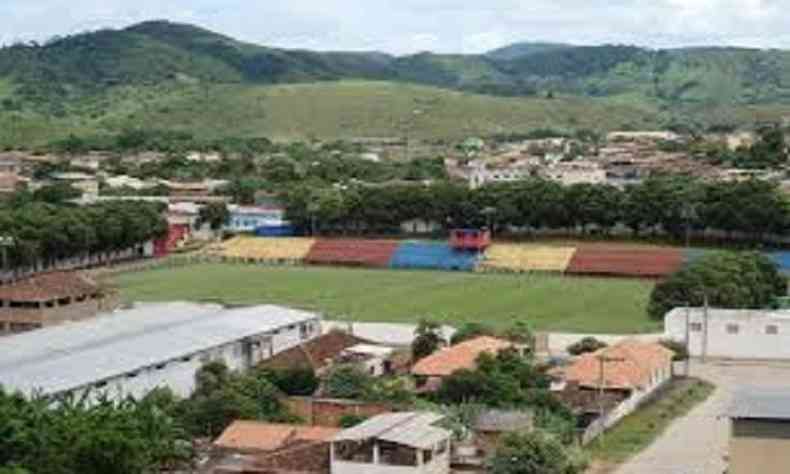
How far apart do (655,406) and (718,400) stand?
145cm

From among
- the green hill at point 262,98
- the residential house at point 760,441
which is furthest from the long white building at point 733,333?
the green hill at point 262,98

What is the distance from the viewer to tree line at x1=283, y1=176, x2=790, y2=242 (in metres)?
53.4

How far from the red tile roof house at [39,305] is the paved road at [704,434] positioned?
1570 centimetres

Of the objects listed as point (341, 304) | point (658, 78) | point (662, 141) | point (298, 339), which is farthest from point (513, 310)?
point (658, 78)

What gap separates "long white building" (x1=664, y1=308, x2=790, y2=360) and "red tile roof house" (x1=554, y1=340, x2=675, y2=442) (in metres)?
3.37

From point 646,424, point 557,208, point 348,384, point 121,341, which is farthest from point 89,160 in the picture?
point 646,424

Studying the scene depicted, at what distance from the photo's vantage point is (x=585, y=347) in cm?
3394

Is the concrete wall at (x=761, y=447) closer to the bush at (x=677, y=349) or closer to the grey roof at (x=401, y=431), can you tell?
the grey roof at (x=401, y=431)

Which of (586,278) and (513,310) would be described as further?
(586,278)

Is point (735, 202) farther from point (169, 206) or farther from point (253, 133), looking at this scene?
point (253, 133)

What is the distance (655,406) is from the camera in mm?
29812

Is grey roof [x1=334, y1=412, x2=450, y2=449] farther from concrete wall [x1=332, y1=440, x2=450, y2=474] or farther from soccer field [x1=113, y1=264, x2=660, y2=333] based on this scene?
soccer field [x1=113, y1=264, x2=660, y2=333]

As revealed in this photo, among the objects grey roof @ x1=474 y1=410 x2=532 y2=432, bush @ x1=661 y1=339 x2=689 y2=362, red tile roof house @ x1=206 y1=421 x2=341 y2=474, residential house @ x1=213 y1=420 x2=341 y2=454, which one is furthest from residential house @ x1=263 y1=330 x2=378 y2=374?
bush @ x1=661 y1=339 x2=689 y2=362

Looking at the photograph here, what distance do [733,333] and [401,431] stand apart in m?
14.8
